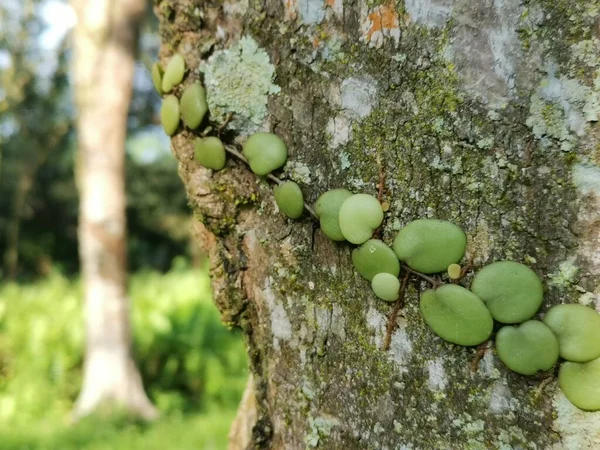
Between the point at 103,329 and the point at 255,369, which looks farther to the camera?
the point at 103,329

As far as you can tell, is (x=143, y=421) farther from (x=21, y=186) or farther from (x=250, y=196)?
(x=21, y=186)

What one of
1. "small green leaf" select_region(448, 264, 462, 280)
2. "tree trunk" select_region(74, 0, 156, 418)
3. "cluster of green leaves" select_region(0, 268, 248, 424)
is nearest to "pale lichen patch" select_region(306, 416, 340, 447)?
"small green leaf" select_region(448, 264, 462, 280)

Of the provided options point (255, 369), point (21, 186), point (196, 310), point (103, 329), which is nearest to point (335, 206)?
point (255, 369)

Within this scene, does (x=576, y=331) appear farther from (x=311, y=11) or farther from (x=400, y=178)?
(x=311, y=11)

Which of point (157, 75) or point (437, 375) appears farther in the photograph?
point (157, 75)

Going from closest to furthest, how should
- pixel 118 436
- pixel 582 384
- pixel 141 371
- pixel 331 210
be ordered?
pixel 582 384 < pixel 331 210 < pixel 118 436 < pixel 141 371

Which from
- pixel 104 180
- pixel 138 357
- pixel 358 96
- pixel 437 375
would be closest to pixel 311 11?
pixel 358 96
